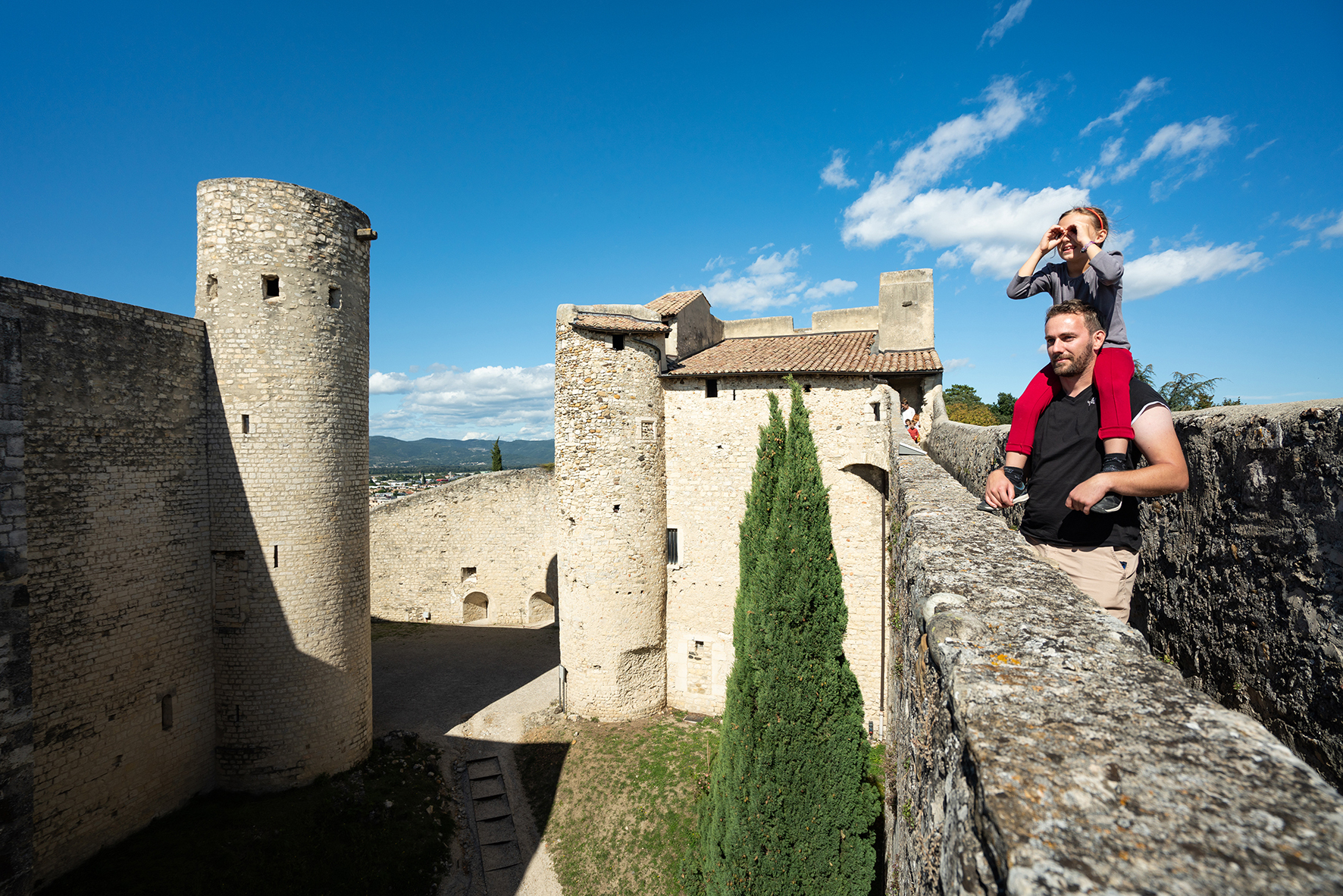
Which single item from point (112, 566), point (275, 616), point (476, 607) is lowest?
point (476, 607)

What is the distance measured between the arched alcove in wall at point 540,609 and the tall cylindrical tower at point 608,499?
735 cm

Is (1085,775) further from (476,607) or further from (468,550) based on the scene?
(476,607)

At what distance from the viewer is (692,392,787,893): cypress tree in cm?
910

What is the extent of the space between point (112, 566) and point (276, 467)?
2819 mm

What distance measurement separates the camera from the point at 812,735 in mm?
9570

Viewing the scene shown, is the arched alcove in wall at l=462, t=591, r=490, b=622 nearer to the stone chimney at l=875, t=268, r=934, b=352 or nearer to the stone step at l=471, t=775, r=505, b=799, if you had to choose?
the stone step at l=471, t=775, r=505, b=799

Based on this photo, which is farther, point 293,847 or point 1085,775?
point 293,847

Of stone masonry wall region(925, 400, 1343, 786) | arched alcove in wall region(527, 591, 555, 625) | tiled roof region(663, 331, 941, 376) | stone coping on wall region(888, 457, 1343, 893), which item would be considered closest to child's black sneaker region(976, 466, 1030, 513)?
stone masonry wall region(925, 400, 1343, 786)

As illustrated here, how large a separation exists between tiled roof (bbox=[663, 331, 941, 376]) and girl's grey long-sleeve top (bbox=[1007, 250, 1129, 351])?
8900 millimetres

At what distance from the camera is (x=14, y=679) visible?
5.71 metres

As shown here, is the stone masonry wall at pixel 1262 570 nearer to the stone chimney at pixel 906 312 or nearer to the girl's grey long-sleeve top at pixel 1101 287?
the girl's grey long-sleeve top at pixel 1101 287

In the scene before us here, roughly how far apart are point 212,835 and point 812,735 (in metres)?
10.7

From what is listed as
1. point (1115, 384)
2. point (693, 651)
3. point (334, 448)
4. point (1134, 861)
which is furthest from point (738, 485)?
point (1134, 861)

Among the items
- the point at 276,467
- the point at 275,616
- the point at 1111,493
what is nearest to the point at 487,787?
the point at 275,616
